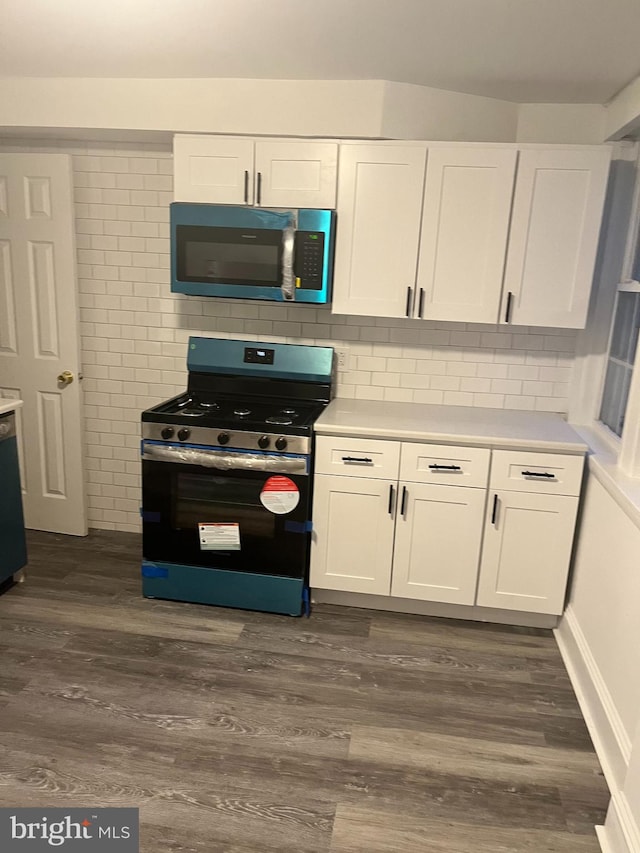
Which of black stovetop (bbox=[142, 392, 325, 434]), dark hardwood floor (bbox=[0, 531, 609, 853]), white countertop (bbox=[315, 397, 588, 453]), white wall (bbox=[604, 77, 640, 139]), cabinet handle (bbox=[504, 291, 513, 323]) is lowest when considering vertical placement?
dark hardwood floor (bbox=[0, 531, 609, 853])

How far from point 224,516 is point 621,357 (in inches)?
80.5

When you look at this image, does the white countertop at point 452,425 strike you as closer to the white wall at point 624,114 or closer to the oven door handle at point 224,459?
the oven door handle at point 224,459

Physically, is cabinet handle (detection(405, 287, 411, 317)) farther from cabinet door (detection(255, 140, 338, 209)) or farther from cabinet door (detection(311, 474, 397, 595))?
cabinet door (detection(311, 474, 397, 595))

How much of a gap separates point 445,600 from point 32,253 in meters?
2.85

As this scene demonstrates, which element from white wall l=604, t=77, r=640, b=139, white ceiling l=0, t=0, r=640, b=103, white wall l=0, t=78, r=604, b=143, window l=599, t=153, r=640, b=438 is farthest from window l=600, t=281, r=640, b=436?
white ceiling l=0, t=0, r=640, b=103

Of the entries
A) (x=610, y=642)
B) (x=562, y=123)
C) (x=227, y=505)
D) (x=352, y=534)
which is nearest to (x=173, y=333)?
(x=227, y=505)

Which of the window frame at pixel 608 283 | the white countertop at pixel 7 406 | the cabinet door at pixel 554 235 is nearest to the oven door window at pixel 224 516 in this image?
the white countertop at pixel 7 406

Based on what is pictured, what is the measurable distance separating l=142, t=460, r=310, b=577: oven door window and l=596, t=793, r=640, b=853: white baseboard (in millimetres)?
1548

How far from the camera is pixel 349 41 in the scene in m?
2.44

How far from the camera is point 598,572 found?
8.57 ft

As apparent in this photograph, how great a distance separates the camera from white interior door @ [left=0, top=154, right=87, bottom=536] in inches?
137

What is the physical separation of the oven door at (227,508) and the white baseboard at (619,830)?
60.9 inches

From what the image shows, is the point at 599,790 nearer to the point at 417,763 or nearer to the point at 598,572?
the point at 417,763

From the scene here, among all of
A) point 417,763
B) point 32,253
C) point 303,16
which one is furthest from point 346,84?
point 417,763
